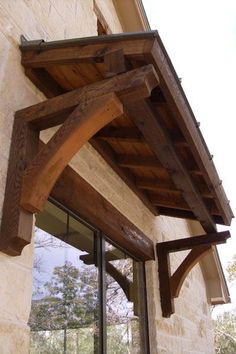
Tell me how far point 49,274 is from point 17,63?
1.25 meters

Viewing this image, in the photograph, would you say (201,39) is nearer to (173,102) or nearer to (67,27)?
(67,27)

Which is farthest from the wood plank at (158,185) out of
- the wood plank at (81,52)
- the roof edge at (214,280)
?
the roof edge at (214,280)

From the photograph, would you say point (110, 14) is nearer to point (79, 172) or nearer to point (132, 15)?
point (132, 15)

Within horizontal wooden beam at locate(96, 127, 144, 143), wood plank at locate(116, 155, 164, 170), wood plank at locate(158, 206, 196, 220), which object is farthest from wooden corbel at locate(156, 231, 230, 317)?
horizontal wooden beam at locate(96, 127, 144, 143)

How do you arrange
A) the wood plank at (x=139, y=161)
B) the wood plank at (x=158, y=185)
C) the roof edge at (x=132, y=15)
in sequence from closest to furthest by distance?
1. the wood plank at (x=139, y=161)
2. the wood plank at (x=158, y=185)
3. the roof edge at (x=132, y=15)

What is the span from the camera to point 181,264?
4109 millimetres

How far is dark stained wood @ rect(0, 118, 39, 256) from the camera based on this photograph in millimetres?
1770

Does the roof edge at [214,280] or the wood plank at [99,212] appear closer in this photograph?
the wood plank at [99,212]

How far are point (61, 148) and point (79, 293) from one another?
4.11 ft

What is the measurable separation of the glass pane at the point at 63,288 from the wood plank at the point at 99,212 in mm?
105

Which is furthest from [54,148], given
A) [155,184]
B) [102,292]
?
[155,184]

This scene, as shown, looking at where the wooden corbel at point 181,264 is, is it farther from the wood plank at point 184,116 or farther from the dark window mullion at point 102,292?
the dark window mullion at point 102,292

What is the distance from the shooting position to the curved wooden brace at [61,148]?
70.8 inches

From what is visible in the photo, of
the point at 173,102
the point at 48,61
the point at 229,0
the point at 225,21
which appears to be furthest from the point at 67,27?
the point at 225,21
